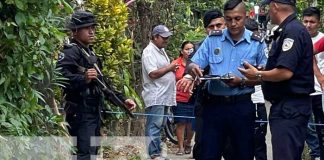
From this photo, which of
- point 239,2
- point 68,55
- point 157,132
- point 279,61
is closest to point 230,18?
point 239,2

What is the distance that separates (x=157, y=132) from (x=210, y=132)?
2.83 metres

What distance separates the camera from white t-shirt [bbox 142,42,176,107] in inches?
389

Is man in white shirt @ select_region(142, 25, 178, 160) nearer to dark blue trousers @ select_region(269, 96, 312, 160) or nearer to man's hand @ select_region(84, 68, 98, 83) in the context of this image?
man's hand @ select_region(84, 68, 98, 83)

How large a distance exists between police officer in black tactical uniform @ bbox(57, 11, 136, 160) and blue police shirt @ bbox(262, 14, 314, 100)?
6.32 ft

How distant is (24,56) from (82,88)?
200cm

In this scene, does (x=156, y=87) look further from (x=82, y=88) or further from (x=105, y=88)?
(x=82, y=88)

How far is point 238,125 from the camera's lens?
23.0 feet

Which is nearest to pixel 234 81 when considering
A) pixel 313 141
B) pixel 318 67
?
pixel 318 67

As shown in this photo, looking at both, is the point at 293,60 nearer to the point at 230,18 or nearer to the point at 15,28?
the point at 230,18

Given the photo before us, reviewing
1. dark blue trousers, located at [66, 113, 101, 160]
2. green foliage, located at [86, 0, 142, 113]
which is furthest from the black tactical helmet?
green foliage, located at [86, 0, 142, 113]

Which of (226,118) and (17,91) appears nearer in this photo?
(17,91)

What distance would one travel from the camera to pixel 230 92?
700cm

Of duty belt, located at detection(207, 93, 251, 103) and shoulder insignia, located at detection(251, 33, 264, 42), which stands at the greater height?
shoulder insignia, located at detection(251, 33, 264, 42)

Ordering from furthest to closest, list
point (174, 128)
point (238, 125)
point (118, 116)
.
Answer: point (174, 128)
point (118, 116)
point (238, 125)
